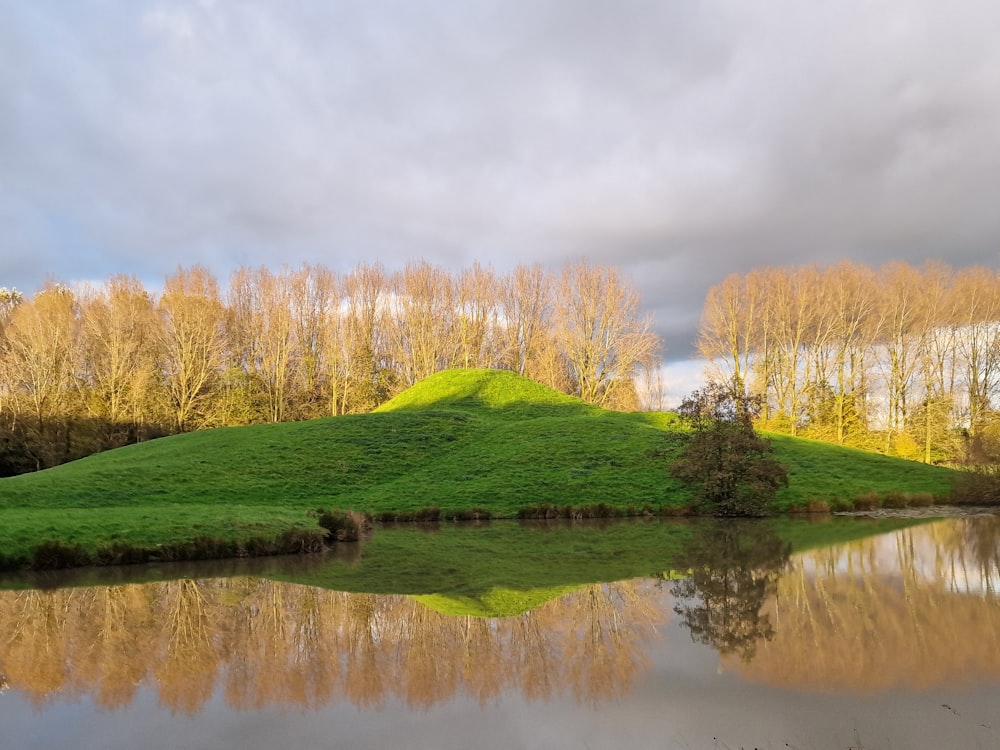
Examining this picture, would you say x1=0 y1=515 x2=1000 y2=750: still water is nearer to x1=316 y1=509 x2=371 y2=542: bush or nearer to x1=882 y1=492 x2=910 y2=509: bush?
x1=316 y1=509 x2=371 y2=542: bush

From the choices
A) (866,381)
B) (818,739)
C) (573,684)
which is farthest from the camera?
(866,381)

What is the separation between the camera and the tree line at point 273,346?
5472 cm

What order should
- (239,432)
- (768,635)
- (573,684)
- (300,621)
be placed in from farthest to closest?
(239,432) → (300,621) → (768,635) → (573,684)

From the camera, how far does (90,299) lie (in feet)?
205

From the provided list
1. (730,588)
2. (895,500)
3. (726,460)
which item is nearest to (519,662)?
(730,588)

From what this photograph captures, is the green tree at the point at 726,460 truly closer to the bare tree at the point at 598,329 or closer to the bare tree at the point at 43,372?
the bare tree at the point at 598,329

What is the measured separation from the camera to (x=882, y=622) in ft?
30.3

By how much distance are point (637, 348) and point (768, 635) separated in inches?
2091

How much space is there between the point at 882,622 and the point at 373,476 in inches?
1149

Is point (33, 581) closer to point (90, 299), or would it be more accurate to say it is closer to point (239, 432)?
point (239, 432)

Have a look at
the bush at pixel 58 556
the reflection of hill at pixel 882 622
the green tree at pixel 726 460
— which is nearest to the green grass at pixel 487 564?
the bush at pixel 58 556

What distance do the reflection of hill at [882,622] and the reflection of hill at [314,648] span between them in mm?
1778

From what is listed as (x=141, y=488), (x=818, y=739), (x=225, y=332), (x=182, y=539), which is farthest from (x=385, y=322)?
(x=818, y=739)

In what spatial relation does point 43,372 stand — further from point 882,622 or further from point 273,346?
point 882,622
